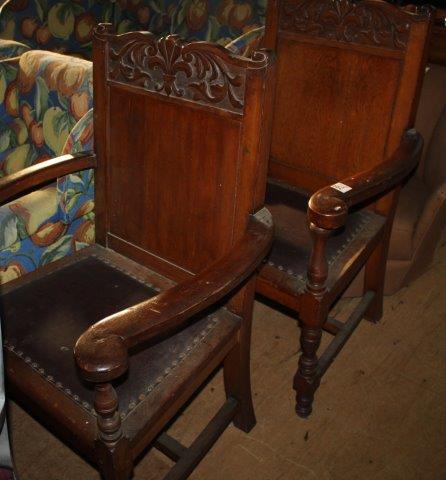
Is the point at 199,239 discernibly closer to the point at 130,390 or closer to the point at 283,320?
the point at 130,390

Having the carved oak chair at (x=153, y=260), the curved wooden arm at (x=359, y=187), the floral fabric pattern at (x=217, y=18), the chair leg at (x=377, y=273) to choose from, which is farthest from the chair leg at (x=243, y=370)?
the floral fabric pattern at (x=217, y=18)

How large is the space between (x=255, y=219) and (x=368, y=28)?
796 mm

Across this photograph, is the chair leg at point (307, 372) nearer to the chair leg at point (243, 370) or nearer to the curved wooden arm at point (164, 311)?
the chair leg at point (243, 370)

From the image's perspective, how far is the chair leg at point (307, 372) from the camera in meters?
1.57

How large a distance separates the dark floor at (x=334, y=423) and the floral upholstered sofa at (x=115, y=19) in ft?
4.74

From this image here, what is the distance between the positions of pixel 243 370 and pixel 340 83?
0.96 metres

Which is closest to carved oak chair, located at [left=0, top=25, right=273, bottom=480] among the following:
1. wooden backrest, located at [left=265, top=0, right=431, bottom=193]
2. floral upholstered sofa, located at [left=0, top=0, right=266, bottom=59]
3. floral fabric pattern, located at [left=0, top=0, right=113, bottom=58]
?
wooden backrest, located at [left=265, top=0, right=431, bottom=193]

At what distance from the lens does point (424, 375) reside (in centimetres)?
190

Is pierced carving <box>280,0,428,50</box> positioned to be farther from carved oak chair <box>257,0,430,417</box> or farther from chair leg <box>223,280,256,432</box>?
chair leg <box>223,280,256,432</box>

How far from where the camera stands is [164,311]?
96 centimetres

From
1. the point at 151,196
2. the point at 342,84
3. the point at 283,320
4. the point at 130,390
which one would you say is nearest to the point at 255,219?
the point at 151,196

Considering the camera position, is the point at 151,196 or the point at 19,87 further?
the point at 19,87

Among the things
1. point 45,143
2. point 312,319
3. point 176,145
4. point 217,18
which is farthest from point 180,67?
point 217,18

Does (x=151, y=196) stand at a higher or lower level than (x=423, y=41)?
lower
